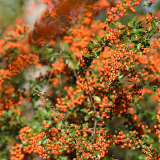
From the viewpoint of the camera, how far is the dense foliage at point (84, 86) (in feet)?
4.04

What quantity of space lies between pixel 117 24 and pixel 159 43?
27.9 inches

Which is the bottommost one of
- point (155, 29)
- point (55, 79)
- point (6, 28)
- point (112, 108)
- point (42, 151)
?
point (42, 151)

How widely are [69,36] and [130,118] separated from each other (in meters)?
1.34

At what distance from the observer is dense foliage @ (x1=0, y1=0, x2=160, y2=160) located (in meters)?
1.23

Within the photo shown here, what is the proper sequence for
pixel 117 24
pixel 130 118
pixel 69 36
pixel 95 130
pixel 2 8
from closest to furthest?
1. pixel 117 24
2. pixel 95 130
3. pixel 130 118
4. pixel 69 36
5. pixel 2 8

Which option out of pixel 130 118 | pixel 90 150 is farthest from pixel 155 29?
pixel 90 150

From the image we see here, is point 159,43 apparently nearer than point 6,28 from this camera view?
Yes

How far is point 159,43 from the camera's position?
67.4 inches

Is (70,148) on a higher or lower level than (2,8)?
lower

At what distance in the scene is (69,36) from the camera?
2.14 metres

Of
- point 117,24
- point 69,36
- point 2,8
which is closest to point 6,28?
point 2,8

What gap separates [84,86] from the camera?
52.8 inches

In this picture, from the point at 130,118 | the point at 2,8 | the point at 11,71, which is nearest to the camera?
the point at 130,118

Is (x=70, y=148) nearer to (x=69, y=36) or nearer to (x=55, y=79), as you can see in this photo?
(x=55, y=79)
